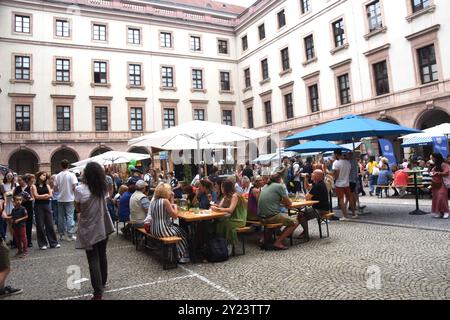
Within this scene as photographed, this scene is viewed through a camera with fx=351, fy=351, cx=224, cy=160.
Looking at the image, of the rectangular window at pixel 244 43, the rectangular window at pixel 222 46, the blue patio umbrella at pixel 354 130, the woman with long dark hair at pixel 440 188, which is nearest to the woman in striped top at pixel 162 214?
the blue patio umbrella at pixel 354 130

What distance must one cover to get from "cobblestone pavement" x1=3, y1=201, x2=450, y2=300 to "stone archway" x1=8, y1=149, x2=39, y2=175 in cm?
2504

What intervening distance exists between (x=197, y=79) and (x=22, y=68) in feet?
48.5

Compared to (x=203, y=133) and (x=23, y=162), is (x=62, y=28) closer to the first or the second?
(x=23, y=162)

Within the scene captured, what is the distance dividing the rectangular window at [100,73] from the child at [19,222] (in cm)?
2490

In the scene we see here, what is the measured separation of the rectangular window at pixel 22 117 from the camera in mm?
27266

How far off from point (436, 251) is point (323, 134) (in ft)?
14.4

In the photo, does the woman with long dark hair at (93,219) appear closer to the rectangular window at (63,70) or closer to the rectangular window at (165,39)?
the rectangular window at (63,70)

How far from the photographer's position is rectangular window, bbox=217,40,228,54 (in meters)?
35.4

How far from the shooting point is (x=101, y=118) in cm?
3019

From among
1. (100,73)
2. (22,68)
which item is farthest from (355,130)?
(22,68)

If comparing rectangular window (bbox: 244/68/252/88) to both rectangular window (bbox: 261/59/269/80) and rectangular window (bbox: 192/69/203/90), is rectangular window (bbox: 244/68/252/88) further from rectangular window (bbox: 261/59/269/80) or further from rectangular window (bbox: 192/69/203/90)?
rectangular window (bbox: 192/69/203/90)

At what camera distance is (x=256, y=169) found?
23547mm
